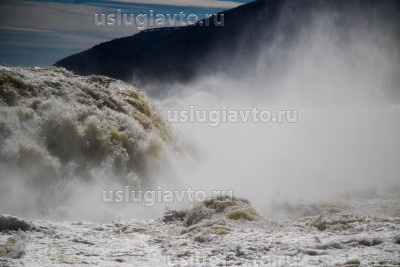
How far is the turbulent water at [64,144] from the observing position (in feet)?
31.9

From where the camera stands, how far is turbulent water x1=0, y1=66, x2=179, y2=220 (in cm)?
971

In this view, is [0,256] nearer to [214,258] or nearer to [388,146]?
[214,258]

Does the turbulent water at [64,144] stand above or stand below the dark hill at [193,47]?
below

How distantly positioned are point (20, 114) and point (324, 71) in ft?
133

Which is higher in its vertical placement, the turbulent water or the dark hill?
the dark hill

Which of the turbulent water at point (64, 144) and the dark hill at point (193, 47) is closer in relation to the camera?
the turbulent water at point (64, 144)

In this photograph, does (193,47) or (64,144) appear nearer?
(64,144)

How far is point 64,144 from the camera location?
11.1 metres

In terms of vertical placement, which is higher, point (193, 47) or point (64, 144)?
point (193, 47)

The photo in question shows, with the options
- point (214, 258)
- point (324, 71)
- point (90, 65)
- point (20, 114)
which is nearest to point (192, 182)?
point (20, 114)

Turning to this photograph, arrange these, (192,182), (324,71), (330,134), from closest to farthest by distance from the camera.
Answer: (192,182) → (330,134) → (324,71)

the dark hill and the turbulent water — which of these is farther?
the dark hill

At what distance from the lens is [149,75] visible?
2643 inches

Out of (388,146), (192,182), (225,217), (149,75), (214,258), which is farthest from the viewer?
(149,75)
